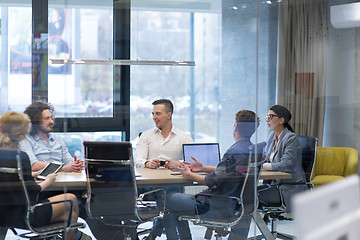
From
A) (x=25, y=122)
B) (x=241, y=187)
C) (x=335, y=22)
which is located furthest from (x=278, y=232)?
(x=25, y=122)

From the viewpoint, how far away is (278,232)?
4.87 m

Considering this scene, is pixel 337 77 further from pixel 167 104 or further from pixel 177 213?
pixel 177 213

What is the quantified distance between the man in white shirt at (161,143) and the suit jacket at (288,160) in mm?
839

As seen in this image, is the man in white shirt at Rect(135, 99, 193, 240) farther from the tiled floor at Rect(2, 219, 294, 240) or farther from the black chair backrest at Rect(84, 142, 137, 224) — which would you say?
the black chair backrest at Rect(84, 142, 137, 224)

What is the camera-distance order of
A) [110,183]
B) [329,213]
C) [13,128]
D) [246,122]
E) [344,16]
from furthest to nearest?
[344,16], [246,122], [13,128], [110,183], [329,213]

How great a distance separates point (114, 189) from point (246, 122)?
1.47 meters

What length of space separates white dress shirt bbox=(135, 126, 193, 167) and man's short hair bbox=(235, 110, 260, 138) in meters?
0.53

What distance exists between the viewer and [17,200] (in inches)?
162

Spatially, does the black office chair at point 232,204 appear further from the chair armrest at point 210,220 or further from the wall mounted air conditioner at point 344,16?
the wall mounted air conditioner at point 344,16

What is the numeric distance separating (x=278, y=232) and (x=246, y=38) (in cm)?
188

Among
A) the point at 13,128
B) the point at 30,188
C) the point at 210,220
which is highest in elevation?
the point at 13,128

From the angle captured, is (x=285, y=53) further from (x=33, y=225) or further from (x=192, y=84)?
(x=33, y=225)

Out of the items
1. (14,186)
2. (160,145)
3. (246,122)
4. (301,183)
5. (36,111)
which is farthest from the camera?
(301,183)

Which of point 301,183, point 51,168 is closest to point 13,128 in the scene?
point 51,168
